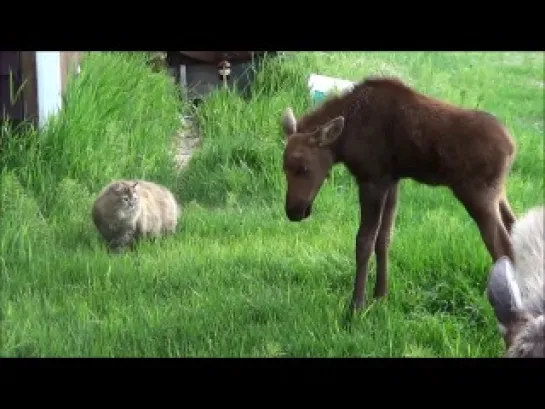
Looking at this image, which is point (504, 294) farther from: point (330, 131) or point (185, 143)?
point (185, 143)

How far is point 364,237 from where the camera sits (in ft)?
12.9

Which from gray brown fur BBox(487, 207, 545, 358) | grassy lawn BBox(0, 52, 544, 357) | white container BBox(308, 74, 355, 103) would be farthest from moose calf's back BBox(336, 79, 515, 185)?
white container BBox(308, 74, 355, 103)

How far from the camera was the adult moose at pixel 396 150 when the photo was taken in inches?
145

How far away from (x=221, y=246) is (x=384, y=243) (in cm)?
74

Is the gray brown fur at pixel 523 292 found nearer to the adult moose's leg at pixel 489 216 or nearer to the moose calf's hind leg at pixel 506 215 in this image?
the adult moose's leg at pixel 489 216

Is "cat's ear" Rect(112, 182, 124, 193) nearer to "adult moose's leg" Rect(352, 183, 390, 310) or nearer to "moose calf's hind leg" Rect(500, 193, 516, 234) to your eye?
"adult moose's leg" Rect(352, 183, 390, 310)

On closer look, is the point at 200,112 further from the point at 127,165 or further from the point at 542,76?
the point at 542,76

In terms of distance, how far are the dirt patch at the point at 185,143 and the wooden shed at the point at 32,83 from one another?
0.67 m

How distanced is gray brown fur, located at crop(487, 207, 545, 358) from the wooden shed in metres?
2.43

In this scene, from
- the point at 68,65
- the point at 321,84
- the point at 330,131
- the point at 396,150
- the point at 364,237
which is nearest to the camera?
the point at 330,131

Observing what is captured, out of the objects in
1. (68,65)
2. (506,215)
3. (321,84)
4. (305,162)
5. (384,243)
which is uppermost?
(68,65)

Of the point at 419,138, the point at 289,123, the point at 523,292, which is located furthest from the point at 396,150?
the point at 523,292

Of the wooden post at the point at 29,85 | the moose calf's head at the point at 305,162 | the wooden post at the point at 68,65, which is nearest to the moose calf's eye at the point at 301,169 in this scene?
the moose calf's head at the point at 305,162
